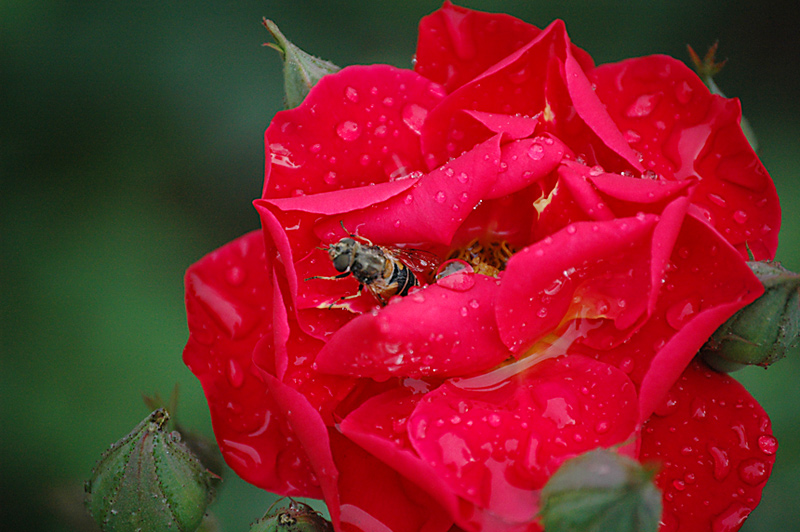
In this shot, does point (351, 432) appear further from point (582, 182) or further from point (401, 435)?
point (582, 182)

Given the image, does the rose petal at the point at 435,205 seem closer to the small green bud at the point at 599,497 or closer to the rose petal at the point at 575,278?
the rose petal at the point at 575,278

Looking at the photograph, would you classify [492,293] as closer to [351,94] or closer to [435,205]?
[435,205]

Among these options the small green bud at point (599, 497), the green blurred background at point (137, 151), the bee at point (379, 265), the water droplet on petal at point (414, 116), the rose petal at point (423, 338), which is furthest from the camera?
the green blurred background at point (137, 151)

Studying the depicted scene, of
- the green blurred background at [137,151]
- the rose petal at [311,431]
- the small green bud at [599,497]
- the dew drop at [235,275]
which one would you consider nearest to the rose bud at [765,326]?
the small green bud at [599,497]

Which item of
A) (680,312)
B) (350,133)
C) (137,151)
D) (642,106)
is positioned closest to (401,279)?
(350,133)

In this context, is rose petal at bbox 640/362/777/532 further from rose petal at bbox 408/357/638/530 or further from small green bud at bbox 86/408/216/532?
small green bud at bbox 86/408/216/532

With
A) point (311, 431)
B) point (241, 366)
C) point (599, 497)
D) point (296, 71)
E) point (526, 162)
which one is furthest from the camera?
point (296, 71)
